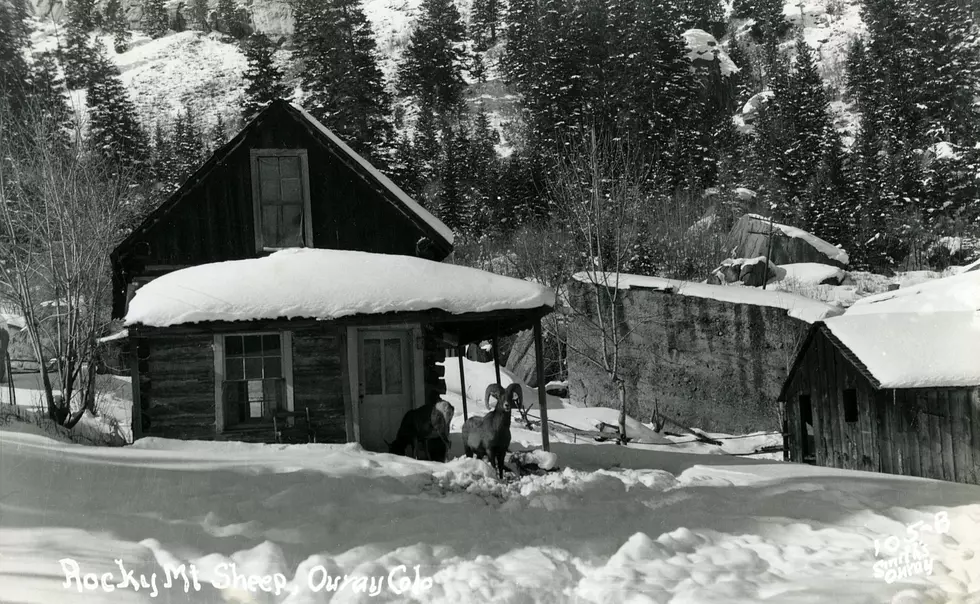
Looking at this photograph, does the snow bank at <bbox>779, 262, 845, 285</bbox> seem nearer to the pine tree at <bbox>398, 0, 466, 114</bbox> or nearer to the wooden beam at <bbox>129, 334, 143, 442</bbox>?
the pine tree at <bbox>398, 0, 466, 114</bbox>

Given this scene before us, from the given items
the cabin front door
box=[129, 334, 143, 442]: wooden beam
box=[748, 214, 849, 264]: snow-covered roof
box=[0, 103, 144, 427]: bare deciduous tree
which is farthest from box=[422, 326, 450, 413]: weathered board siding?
box=[748, 214, 849, 264]: snow-covered roof

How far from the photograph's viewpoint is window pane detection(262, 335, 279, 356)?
14289 mm

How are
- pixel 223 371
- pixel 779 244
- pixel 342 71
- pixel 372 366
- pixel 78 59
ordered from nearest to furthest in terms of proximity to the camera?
pixel 223 371 < pixel 372 366 < pixel 78 59 < pixel 342 71 < pixel 779 244

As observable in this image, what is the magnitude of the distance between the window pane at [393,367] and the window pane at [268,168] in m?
4.02

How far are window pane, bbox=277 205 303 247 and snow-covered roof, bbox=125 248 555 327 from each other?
2.46 m

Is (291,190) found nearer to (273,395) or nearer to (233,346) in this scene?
(233,346)

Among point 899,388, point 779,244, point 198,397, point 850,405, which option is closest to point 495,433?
point 198,397

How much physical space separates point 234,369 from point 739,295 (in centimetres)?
1945

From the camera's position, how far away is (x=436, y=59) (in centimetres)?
2877

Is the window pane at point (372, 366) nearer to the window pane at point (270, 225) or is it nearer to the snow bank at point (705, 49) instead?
the window pane at point (270, 225)

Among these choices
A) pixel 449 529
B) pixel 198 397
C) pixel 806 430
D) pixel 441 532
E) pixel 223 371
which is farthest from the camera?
pixel 806 430

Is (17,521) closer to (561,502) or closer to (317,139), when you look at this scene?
(561,502)

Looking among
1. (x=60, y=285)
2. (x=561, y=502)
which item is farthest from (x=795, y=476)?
(x=60, y=285)

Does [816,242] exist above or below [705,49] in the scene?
below
